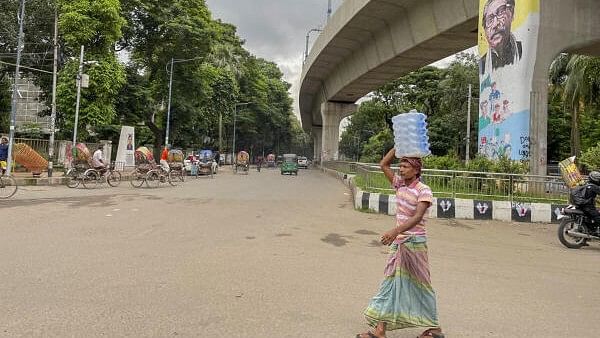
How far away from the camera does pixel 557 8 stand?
15.3 m

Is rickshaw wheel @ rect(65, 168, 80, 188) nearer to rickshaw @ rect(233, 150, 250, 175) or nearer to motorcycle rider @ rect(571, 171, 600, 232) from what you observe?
motorcycle rider @ rect(571, 171, 600, 232)

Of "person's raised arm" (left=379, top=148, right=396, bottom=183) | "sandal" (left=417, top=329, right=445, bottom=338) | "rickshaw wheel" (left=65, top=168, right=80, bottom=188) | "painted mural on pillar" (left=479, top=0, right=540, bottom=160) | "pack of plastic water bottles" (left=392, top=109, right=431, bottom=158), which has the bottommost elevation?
"sandal" (left=417, top=329, right=445, bottom=338)

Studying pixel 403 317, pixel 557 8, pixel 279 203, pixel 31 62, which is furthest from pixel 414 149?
pixel 31 62

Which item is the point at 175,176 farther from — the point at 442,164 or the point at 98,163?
the point at 442,164

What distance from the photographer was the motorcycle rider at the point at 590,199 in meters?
9.23

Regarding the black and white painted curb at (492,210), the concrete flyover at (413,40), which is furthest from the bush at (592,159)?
the black and white painted curb at (492,210)

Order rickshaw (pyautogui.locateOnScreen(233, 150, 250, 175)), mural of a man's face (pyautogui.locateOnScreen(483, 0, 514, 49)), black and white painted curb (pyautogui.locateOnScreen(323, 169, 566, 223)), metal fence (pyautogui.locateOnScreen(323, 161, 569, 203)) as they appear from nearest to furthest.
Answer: black and white painted curb (pyautogui.locateOnScreen(323, 169, 566, 223)), metal fence (pyautogui.locateOnScreen(323, 161, 569, 203)), mural of a man's face (pyautogui.locateOnScreen(483, 0, 514, 49)), rickshaw (pyautogui.locateOnScreen(233, 150, 250, 175))

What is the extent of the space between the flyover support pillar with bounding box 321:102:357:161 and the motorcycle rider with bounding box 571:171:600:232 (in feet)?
124

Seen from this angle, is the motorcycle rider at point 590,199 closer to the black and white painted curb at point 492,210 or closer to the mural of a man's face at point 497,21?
the black and white painted curb at point 492,210

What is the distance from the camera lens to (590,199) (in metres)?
9.23

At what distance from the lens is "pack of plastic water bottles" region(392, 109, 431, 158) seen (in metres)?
4.25

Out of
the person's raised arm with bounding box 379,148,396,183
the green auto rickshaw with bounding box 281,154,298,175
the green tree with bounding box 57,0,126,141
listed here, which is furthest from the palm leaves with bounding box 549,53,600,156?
the person's raised arm with bounding box 379,148,396,183

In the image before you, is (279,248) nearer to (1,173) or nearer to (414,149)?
(414,149)

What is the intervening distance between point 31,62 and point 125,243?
30.4 meters
